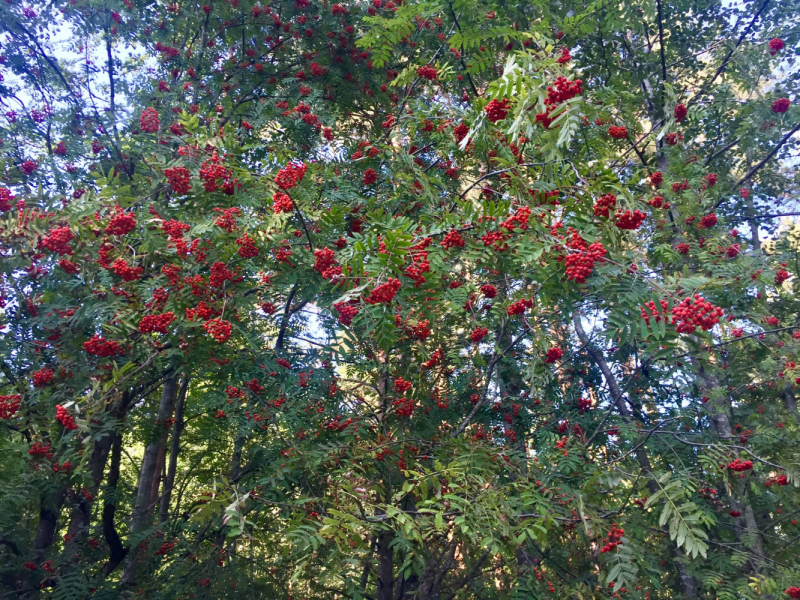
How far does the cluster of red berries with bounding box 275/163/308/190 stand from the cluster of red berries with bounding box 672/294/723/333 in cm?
285

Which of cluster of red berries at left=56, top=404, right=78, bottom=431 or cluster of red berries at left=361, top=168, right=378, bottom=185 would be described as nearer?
cluster of red berries at left=56, top=404, right=78, bottom=431

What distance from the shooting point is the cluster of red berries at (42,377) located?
437cm

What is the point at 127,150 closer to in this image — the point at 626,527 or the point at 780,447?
the point at 626,527

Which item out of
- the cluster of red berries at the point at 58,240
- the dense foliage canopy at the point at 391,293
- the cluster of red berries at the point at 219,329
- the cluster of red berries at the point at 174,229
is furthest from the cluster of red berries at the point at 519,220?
the cluster of red berries at the point at 58,240

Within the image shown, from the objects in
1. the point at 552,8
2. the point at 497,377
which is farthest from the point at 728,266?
the point at 552,8

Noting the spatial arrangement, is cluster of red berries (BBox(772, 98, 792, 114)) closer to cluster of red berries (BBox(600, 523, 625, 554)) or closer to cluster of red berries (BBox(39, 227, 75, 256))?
→ cluster of red berries (BBox(600, 523, 625, 554))

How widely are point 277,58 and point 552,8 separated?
13.5 ft

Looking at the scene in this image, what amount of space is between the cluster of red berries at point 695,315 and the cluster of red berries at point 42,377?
4916 mm

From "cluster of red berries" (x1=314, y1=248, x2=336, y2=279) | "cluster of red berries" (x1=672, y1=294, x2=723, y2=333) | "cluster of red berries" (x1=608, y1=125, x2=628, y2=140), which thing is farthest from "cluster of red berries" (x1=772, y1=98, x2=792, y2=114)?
"cluster of red berries" (x1=314, y1=248, x2=336, y2=279)

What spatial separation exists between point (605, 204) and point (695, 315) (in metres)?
0.79

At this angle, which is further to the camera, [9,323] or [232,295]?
[9,323]

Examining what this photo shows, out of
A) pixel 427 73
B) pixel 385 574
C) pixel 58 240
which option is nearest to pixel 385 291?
pixel 58 240

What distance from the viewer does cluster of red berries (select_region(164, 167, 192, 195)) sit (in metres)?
4.40

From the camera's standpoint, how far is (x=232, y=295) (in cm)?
430
